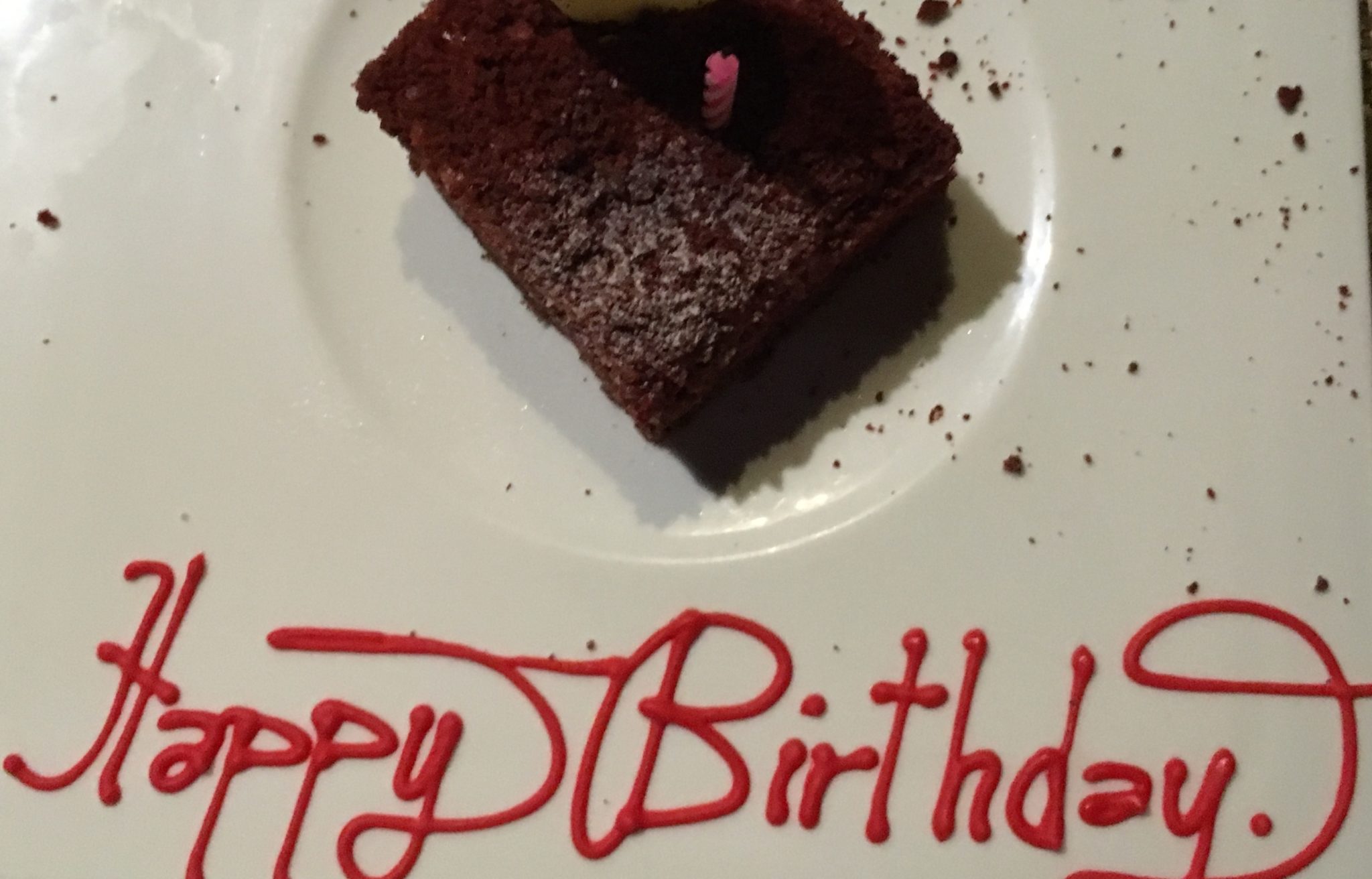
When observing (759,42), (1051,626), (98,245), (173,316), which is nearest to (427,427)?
(173,316)

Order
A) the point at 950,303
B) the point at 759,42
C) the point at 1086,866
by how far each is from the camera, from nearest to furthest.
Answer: the point at 1086,866 → the point at 759,42 → the point at 950,303

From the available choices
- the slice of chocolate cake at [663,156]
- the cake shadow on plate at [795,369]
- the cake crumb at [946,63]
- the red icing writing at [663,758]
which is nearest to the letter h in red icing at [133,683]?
the red icing writing at [663,758]

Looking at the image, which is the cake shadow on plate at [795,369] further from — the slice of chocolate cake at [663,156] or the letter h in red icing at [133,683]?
the letter h in red icing at [133,683]

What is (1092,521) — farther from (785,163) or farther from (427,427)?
(427,427)

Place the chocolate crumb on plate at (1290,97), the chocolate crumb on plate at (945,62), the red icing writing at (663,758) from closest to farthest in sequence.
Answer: the red icing writing at (663,758), the chocolate crumb on plate at (1290,97), the chocolate crumb on plate at (945,62)

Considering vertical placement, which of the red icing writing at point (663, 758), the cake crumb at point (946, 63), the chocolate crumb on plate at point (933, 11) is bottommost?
the red icing writing at point (663, 758)

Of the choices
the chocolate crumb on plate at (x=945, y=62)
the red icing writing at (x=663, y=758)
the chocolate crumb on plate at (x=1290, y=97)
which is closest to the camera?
the red icing writing at (x=663, y=758)

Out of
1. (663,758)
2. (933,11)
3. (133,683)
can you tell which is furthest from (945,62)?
(133,683)

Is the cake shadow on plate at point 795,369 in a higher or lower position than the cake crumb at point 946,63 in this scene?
lower

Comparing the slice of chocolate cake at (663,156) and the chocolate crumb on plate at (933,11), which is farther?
the chocolate crumb on plate at (933,11)
